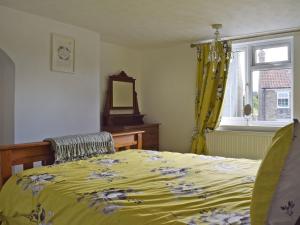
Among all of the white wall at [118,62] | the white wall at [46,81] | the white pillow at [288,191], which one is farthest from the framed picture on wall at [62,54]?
the white pillow at [288,191]

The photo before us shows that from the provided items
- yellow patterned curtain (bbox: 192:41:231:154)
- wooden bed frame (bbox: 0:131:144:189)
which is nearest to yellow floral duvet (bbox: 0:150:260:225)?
wooden bed frame (bbox: 0:131:144:189)

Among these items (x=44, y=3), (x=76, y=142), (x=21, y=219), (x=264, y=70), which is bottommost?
Result: (x=21, y=219)

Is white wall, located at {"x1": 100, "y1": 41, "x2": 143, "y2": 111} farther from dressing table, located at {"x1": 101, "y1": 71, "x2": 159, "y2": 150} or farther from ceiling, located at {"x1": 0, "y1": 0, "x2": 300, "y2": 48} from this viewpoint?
ceiling, located at {"x1": 0, "y1": 0, "x2": 300, "y2": 48}

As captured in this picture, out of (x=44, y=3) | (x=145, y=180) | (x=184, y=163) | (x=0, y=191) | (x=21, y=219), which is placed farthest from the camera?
(x=44, y=3)

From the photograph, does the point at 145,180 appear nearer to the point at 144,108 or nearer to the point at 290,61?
the point at 290,61

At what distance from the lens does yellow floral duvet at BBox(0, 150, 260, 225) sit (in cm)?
135

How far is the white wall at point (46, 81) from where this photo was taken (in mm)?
3170

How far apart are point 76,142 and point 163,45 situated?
2860 millimetres

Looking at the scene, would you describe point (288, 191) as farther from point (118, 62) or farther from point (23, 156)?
point (118, 62)

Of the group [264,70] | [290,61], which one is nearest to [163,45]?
[264,70]

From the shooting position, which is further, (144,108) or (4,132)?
(144,108)

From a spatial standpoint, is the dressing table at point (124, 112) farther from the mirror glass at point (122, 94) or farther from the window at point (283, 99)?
the window at point (283, 99)

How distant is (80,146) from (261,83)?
2983mm

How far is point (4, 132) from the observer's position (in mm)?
3324
